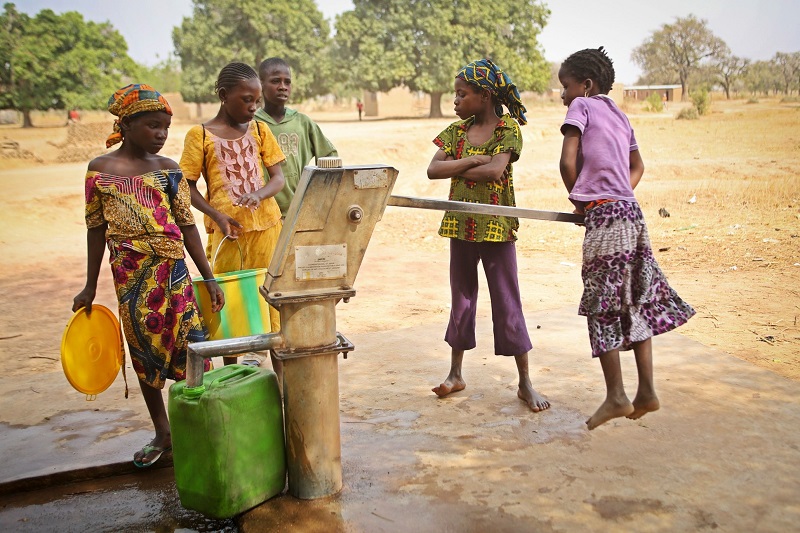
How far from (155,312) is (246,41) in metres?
34.6

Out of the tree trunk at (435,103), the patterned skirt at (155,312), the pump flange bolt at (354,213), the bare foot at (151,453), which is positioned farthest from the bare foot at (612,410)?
the tree trunk at (435,103)

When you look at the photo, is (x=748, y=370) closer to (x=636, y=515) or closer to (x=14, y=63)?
(x=636, y=515)

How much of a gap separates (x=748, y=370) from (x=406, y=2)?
32516mm

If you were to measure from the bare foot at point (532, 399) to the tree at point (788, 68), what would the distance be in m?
30.7

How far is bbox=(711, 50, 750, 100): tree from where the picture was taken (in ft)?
126

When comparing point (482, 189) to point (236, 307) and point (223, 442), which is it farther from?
point (223, 442)

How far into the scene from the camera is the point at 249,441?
244 centimetres

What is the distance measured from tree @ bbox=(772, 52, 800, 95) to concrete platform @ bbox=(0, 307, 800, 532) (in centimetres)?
3036

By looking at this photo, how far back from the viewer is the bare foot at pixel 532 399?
3.33 metres

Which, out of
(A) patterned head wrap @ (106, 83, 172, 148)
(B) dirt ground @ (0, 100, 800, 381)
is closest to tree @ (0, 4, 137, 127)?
(B) dirt ground @ (0, 100, 800, 381)

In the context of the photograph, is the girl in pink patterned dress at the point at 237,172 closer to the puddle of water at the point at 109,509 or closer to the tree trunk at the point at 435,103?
the puddle of water at the point at 109,509

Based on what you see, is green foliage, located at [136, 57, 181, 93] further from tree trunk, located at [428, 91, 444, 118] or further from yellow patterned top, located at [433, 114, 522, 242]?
yellow patterned top, located at [433, 114, 522, 242]

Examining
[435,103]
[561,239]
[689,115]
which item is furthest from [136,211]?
[435,103]

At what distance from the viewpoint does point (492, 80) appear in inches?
129
